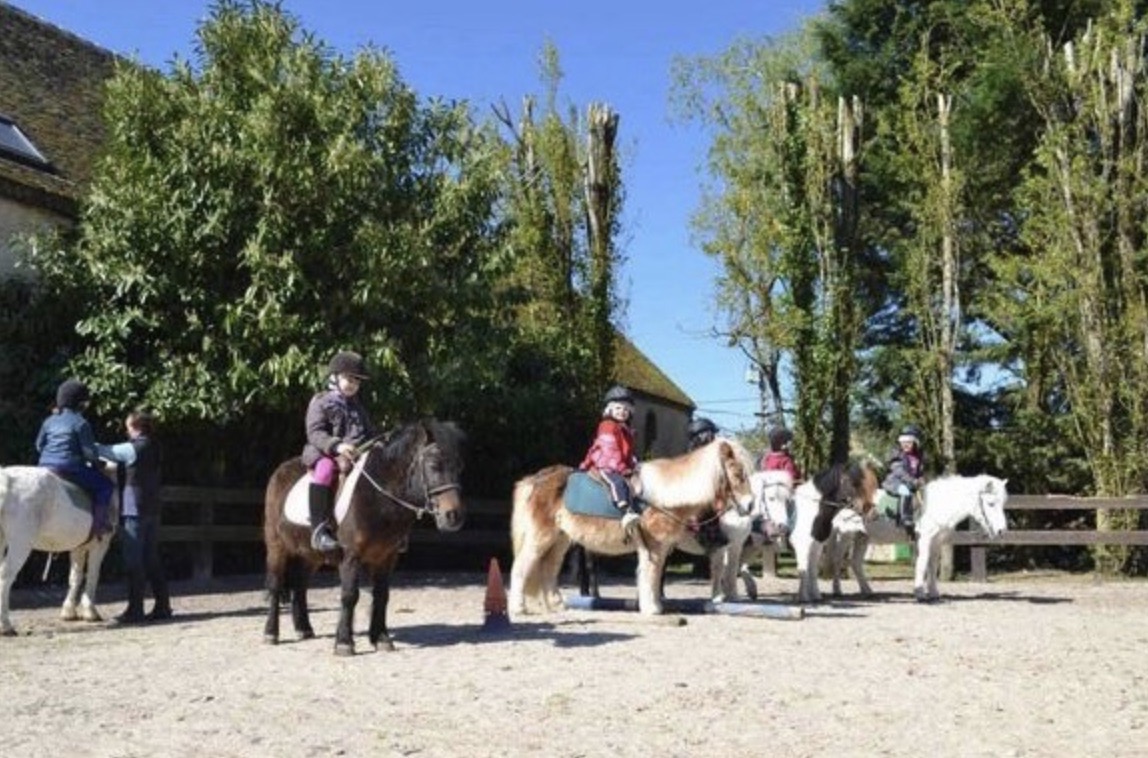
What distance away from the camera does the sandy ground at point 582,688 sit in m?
6.99

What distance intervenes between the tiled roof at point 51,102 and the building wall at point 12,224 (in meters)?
0.15

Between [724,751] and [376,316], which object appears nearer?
[724,751]

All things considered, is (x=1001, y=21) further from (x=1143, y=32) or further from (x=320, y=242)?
(x=320, y=242)

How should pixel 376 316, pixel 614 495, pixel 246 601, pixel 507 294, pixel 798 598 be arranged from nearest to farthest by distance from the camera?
pixel 614 495, pixel 246 601, pixel 798 598, pixel 376 316, pixel 507 294

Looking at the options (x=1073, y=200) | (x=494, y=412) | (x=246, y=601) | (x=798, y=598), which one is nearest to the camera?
(x=246, y=601)

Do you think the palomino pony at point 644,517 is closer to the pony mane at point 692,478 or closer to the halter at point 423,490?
the pony mane at point 692,478

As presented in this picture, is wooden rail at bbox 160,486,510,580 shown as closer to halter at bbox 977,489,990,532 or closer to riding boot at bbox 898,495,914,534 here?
riding boot at bbox 898,495,914,534

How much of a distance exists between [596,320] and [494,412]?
3.18 meters

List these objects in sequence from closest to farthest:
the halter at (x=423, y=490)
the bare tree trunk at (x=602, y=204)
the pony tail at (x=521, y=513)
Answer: the halter at (x=423, y=490) → the pony tail at (x=521, y=513) → the bare tree trunk at (x=602, y=204)

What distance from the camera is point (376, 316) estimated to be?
17641mm

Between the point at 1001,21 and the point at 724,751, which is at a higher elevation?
the point at 1001,21

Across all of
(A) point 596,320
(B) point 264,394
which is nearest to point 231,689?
(B) point 264,394

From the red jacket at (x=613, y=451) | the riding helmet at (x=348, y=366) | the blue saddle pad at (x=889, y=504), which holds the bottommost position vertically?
the blue saddle pad at (x=889, y=504)

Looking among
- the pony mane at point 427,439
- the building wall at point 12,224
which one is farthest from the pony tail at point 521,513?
the building wall at point 12,224
